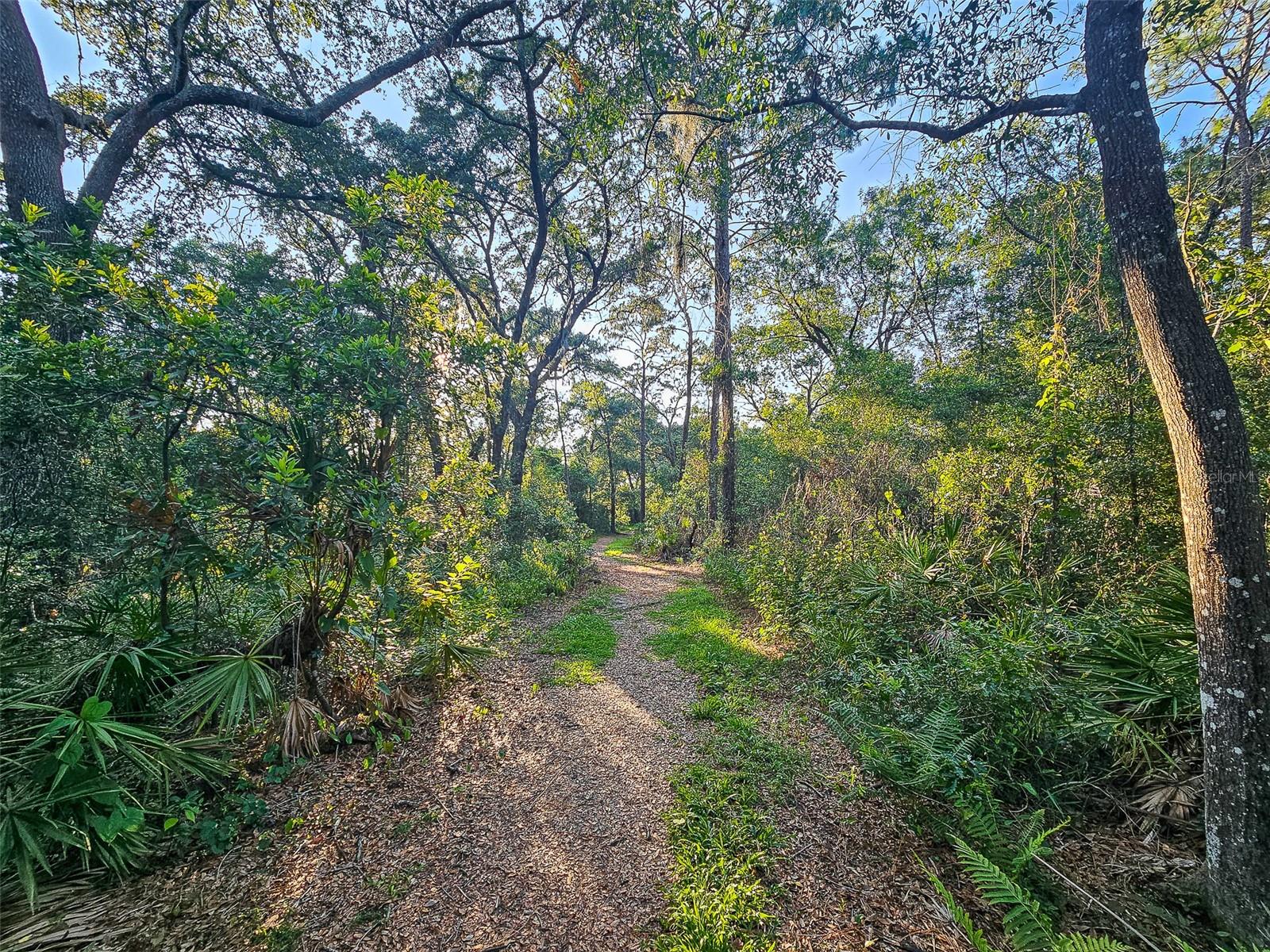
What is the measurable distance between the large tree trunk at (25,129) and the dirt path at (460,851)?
19.3 feet

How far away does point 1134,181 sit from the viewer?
2.15 meters

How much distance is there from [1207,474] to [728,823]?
316 centimetres

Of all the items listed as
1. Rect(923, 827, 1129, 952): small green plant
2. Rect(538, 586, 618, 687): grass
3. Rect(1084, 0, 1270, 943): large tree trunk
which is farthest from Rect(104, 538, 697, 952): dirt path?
Rect(1084, 0, 1270, 943): large tree trunk

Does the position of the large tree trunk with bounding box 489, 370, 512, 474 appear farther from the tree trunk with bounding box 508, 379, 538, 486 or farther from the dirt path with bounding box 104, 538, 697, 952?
the dirt path with bounding box 104, 538, 697, 952

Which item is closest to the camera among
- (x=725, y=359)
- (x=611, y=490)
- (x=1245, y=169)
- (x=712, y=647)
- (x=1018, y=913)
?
(x=1018, y=913)

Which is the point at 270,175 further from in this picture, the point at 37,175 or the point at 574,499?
the point at 574,499

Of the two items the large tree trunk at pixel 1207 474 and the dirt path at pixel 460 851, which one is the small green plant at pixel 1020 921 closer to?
the large tree trunk at pixel 1207 474

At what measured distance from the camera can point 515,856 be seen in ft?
8.31

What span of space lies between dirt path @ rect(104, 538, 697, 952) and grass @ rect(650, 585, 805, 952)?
0.48ft

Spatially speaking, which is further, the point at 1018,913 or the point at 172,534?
the point at 172,534

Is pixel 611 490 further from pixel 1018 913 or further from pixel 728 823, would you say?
pixel 1018 913

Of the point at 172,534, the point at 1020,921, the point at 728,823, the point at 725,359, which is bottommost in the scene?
the point at 728,823

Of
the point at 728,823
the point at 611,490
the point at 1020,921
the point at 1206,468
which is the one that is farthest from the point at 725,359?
the point at 611,490

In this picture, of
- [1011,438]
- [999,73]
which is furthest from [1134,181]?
[1011,438]
